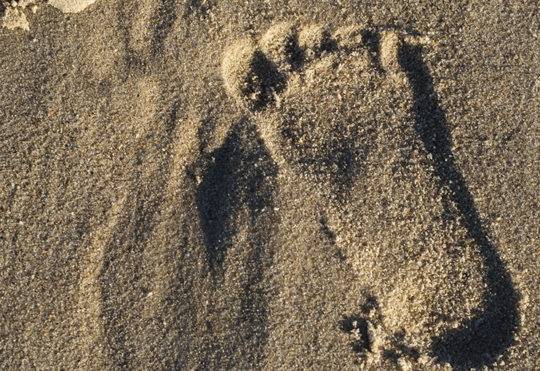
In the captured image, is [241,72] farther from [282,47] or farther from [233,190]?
[233,190]

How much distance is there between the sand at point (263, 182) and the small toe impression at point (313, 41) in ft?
0.03

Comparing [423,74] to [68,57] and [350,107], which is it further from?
[68,57]

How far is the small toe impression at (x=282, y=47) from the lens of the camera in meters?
2.64

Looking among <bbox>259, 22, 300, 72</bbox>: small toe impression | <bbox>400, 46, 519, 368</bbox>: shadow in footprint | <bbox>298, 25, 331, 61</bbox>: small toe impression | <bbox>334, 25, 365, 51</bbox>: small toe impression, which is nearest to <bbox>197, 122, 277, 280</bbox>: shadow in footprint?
<bbox>259, 22, 300, 72</bbox>: small toe impression

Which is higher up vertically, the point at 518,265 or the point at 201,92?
the point at 201,92

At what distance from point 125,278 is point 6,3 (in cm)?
139

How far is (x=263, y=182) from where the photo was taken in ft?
8.57

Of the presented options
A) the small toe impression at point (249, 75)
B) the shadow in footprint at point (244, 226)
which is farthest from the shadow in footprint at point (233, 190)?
the small toe impression at point (249, 75)

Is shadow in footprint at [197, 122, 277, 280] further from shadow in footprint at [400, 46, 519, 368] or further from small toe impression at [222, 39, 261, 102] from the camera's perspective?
shadow in footprint at [400, 46, 519, 368]

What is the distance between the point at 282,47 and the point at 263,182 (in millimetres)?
638

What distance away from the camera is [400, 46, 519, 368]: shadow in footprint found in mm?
2551

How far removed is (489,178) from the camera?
2.54 metres

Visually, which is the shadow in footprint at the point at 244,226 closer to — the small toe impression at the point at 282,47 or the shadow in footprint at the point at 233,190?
the shadow in footprint at the point at 233,190

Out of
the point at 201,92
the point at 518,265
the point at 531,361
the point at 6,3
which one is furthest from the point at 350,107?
the point at 6,3
